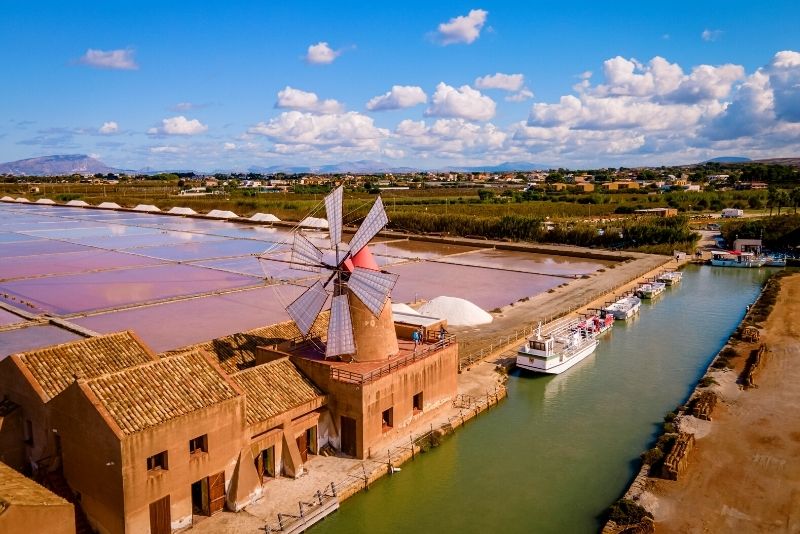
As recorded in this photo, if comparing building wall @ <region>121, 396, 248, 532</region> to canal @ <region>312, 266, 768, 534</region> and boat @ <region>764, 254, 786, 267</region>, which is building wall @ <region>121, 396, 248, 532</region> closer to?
canal @ <region>312, 266, 768, 534</region>

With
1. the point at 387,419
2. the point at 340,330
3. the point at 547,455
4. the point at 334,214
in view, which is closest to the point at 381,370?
the point at 340,330

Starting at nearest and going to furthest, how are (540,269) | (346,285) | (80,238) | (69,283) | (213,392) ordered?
(213,392), (346,285), (69,283), (540,269), (80,238)

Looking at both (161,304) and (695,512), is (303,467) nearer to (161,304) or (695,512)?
(695,512)

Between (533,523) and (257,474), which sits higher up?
(257,474)

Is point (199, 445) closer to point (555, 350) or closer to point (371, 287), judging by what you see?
point (371, 287)

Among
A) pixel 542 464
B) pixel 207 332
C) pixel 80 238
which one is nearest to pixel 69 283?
pixel 207 332

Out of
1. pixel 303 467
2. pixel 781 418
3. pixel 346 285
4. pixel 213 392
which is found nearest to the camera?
pixel 213 392

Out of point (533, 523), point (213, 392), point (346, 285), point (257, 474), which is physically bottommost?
point (533, 523)
